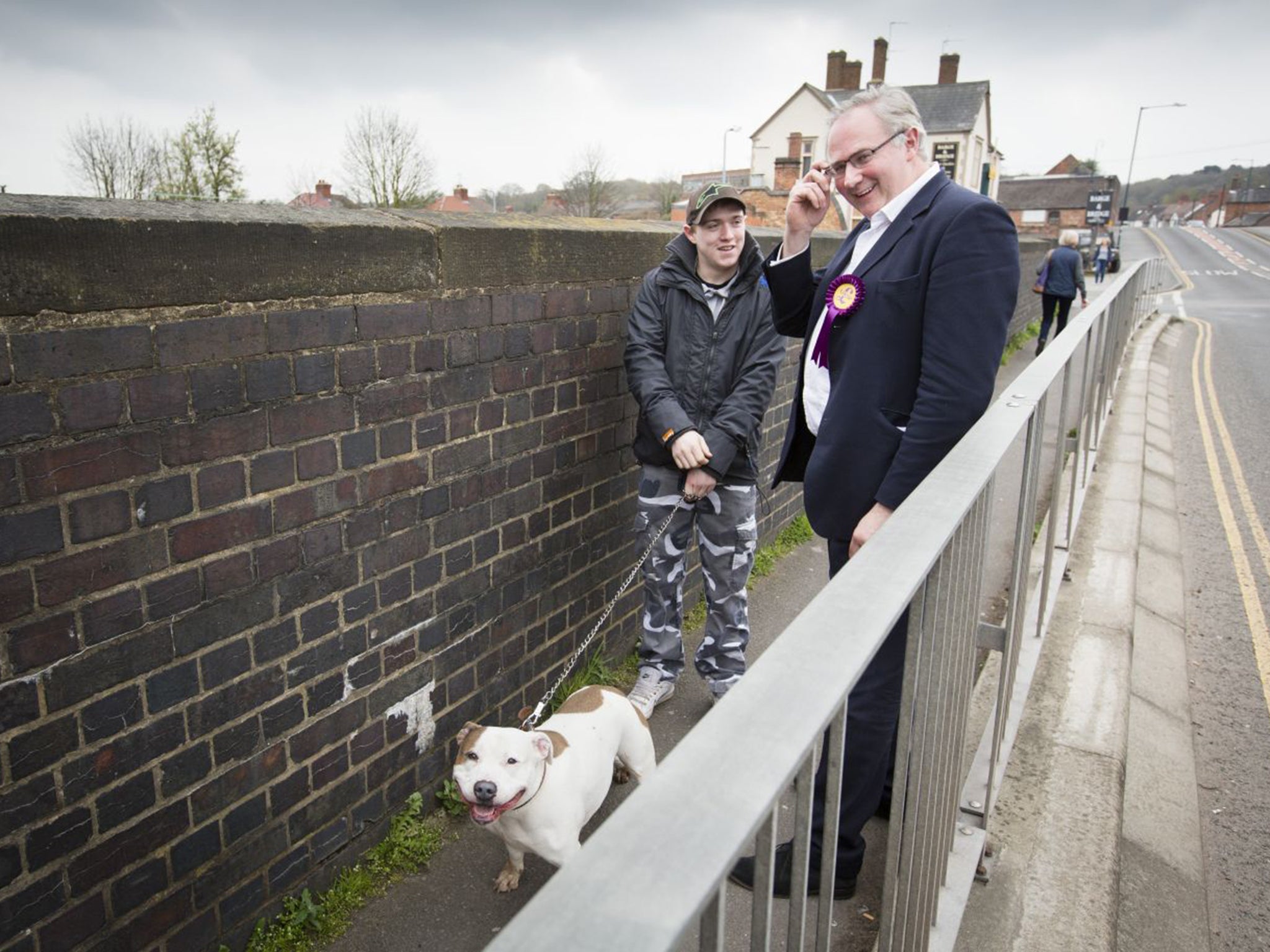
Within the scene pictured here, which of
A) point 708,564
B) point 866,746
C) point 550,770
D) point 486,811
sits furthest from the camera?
point 708,564

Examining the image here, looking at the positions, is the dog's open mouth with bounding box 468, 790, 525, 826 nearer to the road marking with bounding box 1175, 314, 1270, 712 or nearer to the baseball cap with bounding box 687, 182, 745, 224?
the baseball cap with bounding box 687, 182, 745, 224

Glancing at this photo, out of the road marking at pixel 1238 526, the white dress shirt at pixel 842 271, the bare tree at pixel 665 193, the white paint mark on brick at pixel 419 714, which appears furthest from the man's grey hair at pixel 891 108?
the bare tree at pixel 665 193

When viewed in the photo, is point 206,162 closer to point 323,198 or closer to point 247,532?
point 323,198

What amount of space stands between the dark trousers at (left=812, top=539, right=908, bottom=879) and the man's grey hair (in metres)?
1.34

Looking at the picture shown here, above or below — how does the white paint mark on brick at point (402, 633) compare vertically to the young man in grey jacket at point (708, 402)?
below

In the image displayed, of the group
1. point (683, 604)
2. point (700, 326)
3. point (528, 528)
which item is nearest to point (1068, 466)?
point (683, 604)

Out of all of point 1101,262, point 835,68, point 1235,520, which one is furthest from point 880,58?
point 1235,520

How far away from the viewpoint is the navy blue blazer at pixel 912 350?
2330 mm

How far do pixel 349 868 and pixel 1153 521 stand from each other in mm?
5482

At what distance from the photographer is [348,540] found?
2.66m

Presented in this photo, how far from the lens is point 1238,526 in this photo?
645cm

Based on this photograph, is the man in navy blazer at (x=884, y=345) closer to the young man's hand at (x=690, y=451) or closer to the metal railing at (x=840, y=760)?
the metal railing at (x=840, y=760)

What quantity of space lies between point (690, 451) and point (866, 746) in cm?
127

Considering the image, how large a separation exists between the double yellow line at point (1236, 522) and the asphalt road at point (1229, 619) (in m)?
0.01
